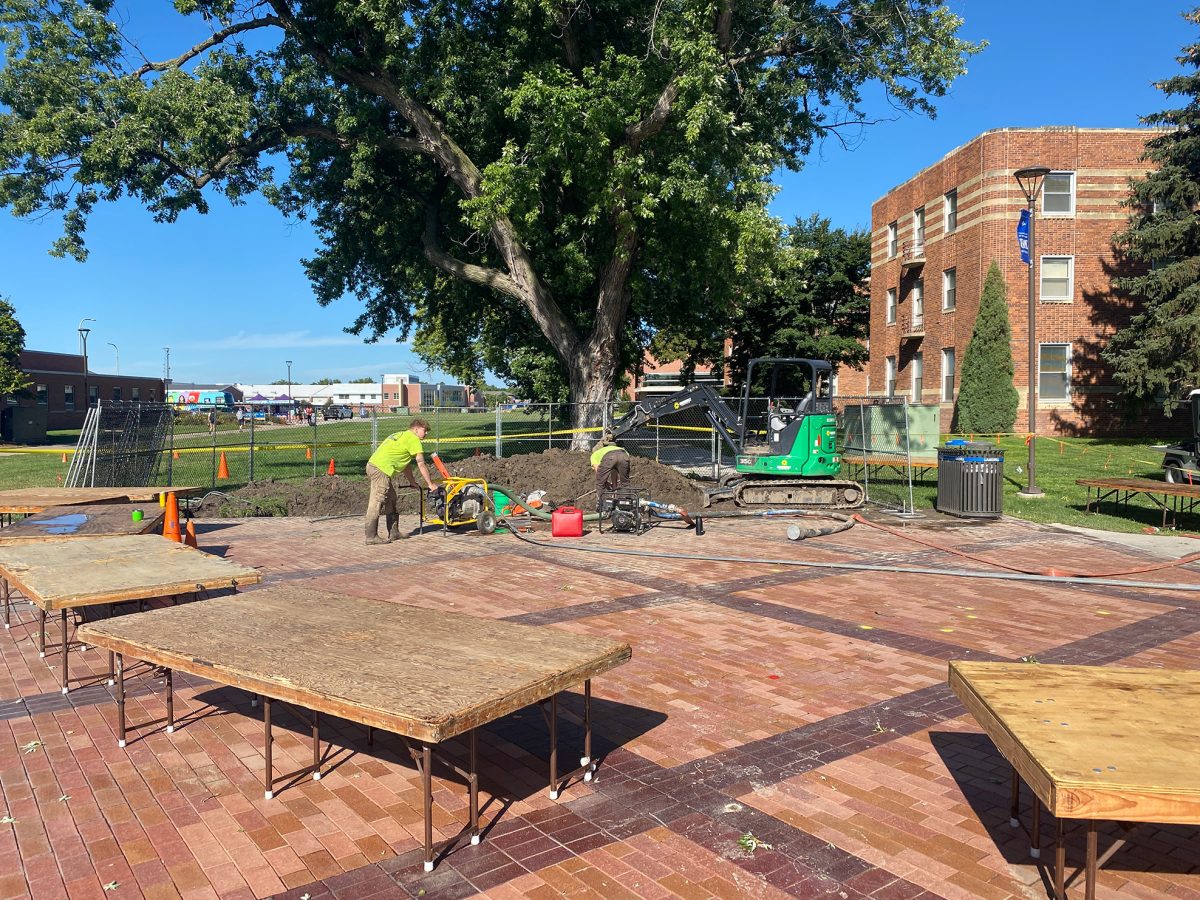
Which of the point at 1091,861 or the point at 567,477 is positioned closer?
the point at 1091,861

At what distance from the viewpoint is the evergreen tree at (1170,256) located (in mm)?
25219

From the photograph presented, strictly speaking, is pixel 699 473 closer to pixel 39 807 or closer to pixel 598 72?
pixel 598 72

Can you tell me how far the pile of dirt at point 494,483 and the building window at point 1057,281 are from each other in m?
19.5

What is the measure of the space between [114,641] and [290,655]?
1232mm

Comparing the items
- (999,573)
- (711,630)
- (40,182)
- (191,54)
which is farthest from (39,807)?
(191,54)

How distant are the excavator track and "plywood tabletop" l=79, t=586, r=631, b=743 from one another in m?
12.3

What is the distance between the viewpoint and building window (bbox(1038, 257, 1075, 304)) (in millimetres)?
30188

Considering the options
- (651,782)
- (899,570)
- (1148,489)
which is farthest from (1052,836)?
(1148,489)

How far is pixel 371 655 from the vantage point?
4.37m

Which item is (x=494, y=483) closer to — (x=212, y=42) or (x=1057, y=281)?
(x=212, y=42)

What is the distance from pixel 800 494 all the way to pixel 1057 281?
763 inches

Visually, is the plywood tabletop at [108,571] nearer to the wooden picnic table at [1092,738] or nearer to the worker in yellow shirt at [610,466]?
the wooden picnic table at [1092,738]

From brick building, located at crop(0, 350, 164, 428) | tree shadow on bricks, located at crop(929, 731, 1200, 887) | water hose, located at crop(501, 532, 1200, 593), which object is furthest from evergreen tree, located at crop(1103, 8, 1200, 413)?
brick building, located at crop(0, 350, 164, 428)

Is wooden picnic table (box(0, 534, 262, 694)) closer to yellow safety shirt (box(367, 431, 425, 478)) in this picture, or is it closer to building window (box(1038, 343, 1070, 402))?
yellow safety shirt (box(367, 431, 425, 478))
